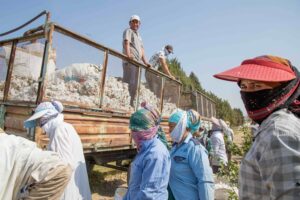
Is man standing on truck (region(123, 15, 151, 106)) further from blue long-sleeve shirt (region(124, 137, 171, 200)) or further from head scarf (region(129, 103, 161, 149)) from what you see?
blue long-sleeve shirt (region(124, 137, 171, 200))

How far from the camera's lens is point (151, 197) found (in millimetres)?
2070

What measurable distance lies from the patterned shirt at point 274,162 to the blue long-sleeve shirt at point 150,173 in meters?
0.91

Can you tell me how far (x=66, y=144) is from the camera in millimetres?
2830

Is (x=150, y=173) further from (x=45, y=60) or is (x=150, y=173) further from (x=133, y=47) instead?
(x=133, y=47)

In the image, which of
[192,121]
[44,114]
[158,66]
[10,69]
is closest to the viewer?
[44,114]

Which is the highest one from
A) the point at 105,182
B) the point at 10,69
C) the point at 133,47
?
the point at 133,47

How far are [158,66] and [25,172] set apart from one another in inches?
243

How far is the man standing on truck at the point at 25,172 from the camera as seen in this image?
5.61ft

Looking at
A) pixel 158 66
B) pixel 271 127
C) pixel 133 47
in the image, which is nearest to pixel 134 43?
pixel 133 47

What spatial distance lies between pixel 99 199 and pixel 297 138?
519 cm

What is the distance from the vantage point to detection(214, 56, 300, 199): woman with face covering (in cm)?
111

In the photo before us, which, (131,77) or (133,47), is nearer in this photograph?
(131,77)

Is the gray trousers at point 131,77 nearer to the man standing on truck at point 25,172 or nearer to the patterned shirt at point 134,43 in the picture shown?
the patterned shirt at point 134,43

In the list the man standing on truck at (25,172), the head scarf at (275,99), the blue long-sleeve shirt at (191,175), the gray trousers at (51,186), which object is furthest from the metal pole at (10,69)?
the head scarf at (275,99)
